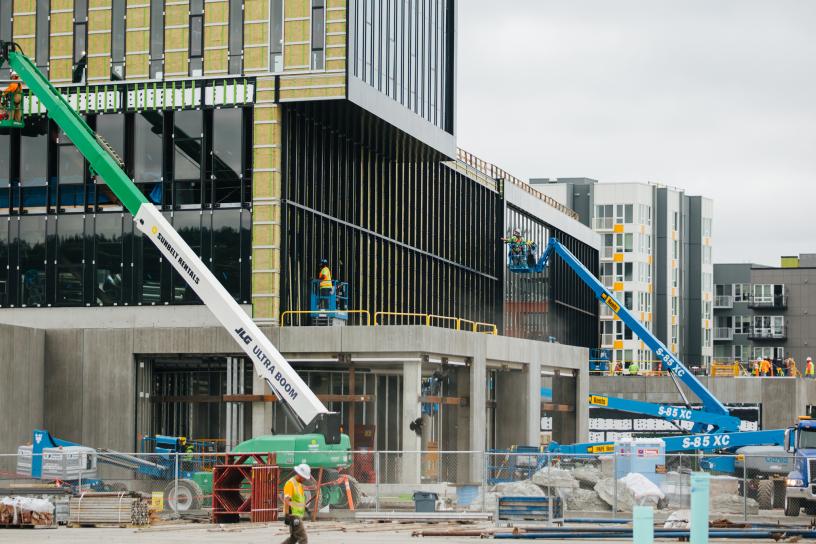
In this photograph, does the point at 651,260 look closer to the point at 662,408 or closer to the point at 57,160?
the point at 662,408

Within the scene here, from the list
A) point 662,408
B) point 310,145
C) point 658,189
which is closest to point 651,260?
point 658,189

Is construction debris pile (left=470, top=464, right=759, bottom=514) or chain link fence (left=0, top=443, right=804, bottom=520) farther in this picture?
construction debris pile (left=470, top=464, right=759, bottom=514)

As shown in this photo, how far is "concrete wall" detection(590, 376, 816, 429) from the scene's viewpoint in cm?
8588

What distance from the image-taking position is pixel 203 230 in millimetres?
55812

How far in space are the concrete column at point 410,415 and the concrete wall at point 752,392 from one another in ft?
121

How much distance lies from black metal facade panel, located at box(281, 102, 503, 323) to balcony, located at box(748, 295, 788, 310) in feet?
252

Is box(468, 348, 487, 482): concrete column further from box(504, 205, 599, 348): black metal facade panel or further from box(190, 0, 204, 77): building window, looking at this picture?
box(504, 205, 599, 348): black metal facade panel

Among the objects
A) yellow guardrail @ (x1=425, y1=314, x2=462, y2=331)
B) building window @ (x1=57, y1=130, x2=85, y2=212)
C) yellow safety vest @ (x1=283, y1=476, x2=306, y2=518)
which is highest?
building window @ (x1=57, y1=130, x2=85, y2=212)

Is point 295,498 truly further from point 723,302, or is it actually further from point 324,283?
point 723,302

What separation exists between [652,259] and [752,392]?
5925 cm

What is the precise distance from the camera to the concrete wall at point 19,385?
171 feet

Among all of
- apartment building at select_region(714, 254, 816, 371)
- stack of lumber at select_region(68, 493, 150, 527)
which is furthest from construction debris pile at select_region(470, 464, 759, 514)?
apartment building at select_region(714, 254, 816, 371)

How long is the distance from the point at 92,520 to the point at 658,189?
113 metres

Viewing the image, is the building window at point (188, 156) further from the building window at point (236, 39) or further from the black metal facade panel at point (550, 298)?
the black metal facade panel at point (550, 298)
